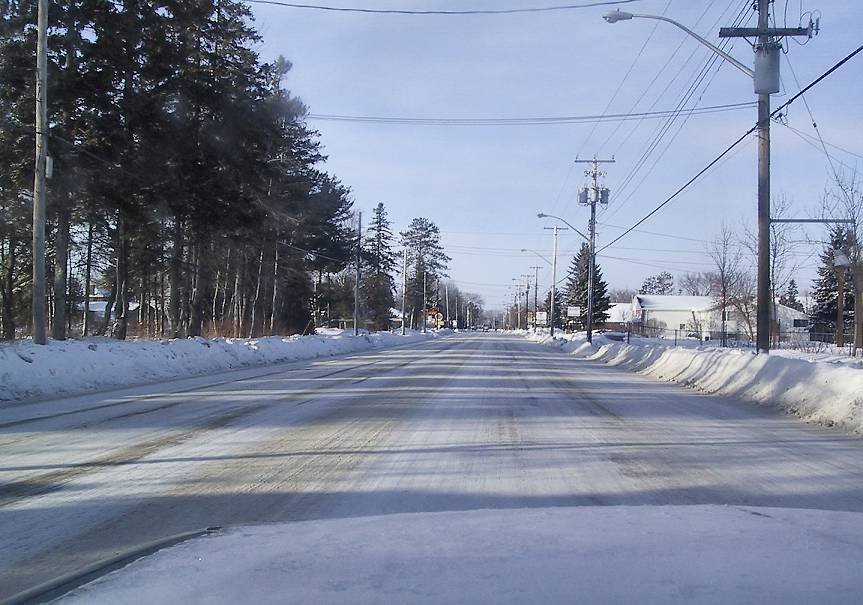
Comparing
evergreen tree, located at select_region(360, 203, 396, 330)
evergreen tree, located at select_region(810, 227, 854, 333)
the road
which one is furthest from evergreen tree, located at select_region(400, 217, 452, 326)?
the road

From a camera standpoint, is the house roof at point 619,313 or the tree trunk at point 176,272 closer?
the tree trunk at point 176,272

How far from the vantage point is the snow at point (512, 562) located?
3879 millimetres

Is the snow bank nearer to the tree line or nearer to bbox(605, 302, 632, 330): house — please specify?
the tree line

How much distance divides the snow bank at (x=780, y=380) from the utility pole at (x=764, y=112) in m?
1.43

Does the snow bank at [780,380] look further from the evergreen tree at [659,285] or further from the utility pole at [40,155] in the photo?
the evergreen tree at [659,285]

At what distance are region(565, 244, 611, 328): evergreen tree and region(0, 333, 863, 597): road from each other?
82.0 meters

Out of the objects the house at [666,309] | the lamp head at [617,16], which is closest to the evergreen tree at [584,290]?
the house at [666,309]

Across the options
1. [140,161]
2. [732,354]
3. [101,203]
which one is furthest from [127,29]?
[732,354]

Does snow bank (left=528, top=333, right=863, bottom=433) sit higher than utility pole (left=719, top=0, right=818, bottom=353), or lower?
lower

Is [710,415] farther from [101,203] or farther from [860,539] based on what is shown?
[101,203]

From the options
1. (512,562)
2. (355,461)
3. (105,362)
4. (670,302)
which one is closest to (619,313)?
(670,302)

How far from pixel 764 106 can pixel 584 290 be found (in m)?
82.1

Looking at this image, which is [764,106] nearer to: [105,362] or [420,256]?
[105,362]

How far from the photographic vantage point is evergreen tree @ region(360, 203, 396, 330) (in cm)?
9688
